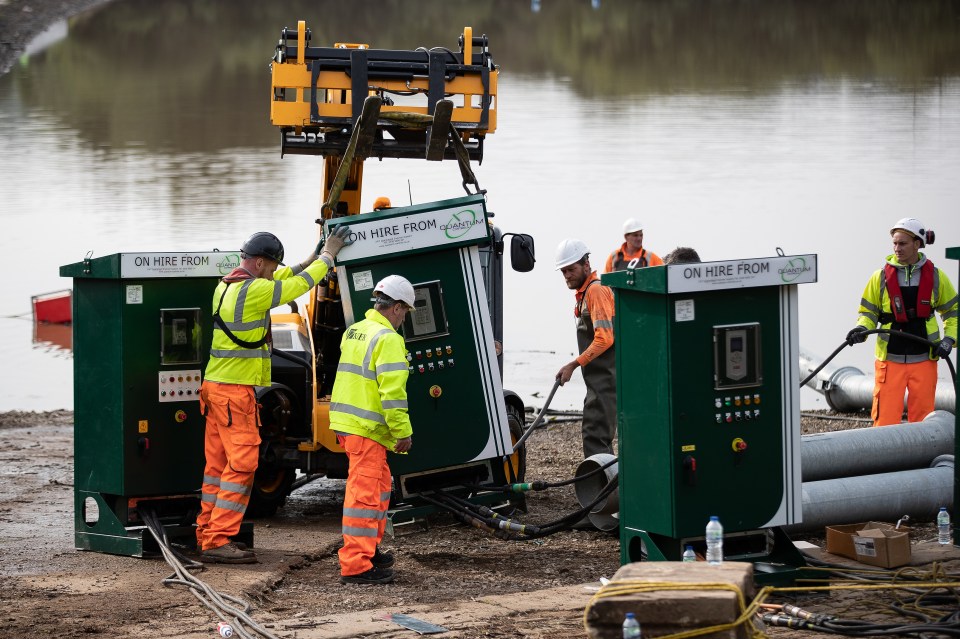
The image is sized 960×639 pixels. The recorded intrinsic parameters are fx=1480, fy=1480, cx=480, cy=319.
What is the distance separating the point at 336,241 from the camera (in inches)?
389

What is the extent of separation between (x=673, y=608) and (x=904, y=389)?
519 centimetres

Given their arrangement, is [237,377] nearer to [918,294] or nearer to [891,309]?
[891,309]

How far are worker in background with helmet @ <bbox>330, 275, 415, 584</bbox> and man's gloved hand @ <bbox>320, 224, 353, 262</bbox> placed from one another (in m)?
0.91

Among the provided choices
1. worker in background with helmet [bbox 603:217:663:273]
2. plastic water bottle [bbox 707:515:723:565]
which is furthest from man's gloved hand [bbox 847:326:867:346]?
plastic water bottle [bbox 707:515:723:565]

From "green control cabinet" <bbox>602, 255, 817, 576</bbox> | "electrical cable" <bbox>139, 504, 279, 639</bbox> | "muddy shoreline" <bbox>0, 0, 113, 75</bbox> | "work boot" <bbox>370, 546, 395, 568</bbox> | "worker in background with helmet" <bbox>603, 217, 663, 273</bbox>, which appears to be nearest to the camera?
"electrical cable" <bbox>139, 504, 279, 639</bbox>

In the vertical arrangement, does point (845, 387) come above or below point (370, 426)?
below

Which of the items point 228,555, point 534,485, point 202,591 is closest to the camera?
point 202,591

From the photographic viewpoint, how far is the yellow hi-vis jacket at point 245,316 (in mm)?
9328

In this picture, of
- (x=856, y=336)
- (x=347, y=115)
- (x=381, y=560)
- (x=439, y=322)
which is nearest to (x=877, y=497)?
(x=856, y=336)

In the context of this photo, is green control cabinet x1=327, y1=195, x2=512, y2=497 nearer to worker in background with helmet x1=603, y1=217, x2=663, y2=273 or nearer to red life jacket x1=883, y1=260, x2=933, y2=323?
worker in background with helmet x1=603, y1=217, x2=663, y2=273

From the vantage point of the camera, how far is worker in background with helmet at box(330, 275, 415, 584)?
888cm

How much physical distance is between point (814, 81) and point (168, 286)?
34.3m

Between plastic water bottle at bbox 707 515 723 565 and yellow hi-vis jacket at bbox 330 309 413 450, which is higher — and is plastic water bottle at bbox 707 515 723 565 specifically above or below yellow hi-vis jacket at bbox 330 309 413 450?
below

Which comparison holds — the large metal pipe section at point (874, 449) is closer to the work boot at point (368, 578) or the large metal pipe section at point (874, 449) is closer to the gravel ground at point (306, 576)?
the gravel ground at point (306, 576)
